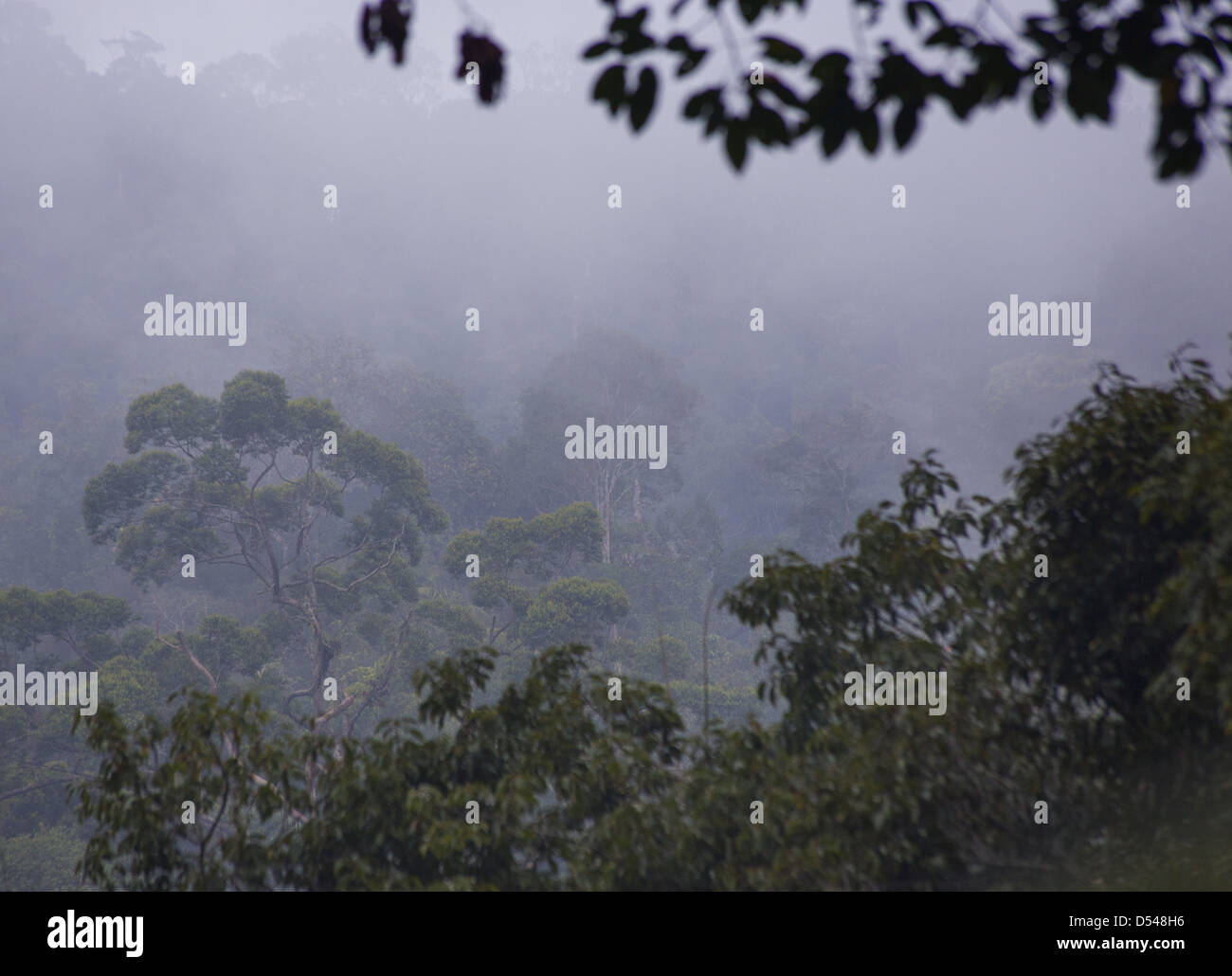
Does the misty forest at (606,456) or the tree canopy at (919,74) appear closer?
the tree canopy at (919,74)

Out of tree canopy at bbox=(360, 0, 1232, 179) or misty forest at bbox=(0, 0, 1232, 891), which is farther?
misty forest at bbox=(0, 0, 1232, 891)

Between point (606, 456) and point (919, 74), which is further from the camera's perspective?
point (606, 456)

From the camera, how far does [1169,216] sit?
38.5m

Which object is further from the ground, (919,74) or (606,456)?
(606,456)

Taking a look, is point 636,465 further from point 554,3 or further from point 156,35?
point 554,3

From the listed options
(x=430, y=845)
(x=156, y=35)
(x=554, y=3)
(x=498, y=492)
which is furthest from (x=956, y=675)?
(x=554, y=3)

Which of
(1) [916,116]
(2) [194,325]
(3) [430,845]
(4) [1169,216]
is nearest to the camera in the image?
(1) [916,116]

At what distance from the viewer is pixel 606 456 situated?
25047mm

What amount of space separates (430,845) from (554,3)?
58583 mm

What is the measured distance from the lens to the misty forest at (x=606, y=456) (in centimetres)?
284

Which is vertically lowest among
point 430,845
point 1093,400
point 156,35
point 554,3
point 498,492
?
point 430,845

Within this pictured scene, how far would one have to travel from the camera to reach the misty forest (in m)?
2.84
